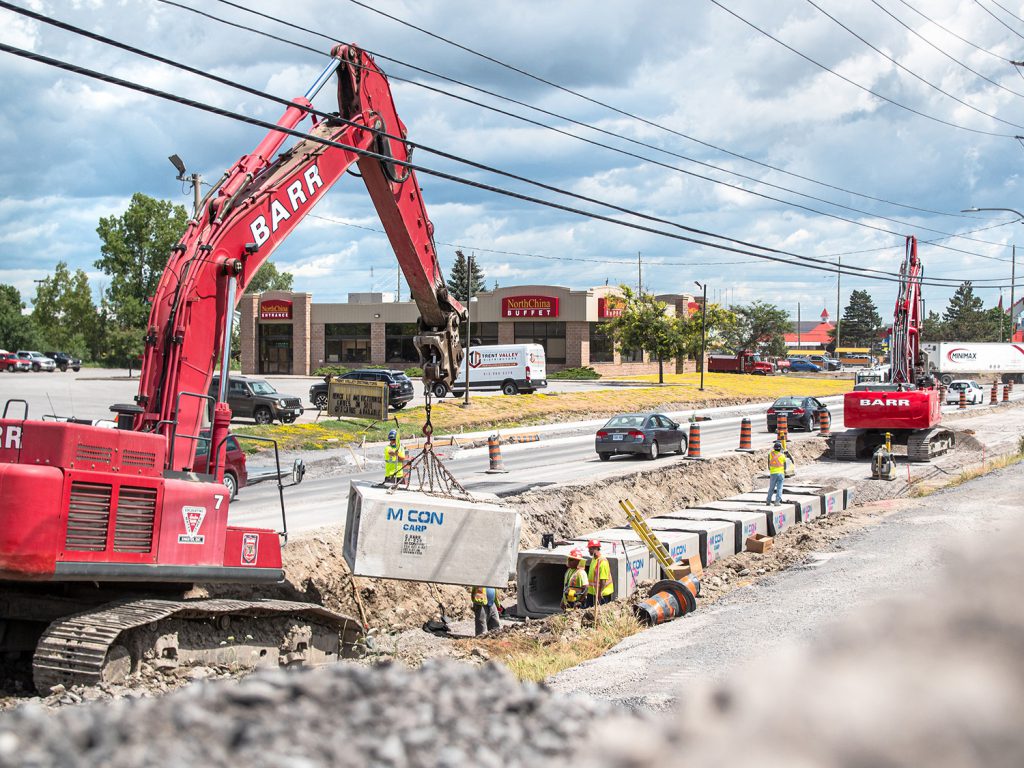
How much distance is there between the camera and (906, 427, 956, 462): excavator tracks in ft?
101

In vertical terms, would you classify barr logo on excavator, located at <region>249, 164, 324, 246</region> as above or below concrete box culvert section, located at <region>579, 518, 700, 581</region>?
above

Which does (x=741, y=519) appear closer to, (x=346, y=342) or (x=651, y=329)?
(x=651, y=329)

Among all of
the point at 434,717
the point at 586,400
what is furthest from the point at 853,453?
the point at 434,717

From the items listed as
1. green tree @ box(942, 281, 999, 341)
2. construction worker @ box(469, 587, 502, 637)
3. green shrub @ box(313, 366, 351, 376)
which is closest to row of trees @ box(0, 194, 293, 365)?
green shrub @ box(313, 366, 351, 376)

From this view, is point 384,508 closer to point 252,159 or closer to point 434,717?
point 252,159

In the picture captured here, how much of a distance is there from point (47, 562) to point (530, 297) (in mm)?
71774

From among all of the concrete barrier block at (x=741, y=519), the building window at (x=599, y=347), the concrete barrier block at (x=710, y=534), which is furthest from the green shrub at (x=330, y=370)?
the concrete barrier block at (x=710, y=534)

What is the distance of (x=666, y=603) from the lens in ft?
47.7

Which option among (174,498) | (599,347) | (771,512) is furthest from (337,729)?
(599,347)

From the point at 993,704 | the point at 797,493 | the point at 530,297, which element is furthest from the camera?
the point at 530,297

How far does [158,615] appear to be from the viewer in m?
9.98

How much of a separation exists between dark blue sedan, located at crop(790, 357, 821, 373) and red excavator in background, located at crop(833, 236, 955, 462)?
60.0 m

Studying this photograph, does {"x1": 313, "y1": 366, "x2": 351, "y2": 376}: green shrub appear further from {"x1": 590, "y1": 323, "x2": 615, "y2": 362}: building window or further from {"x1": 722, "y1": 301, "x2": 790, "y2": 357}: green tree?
{"x1": 722, "y1": 301, "x2": 790, "y2": 357}: green tree

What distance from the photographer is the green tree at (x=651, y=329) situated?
66.6 m
